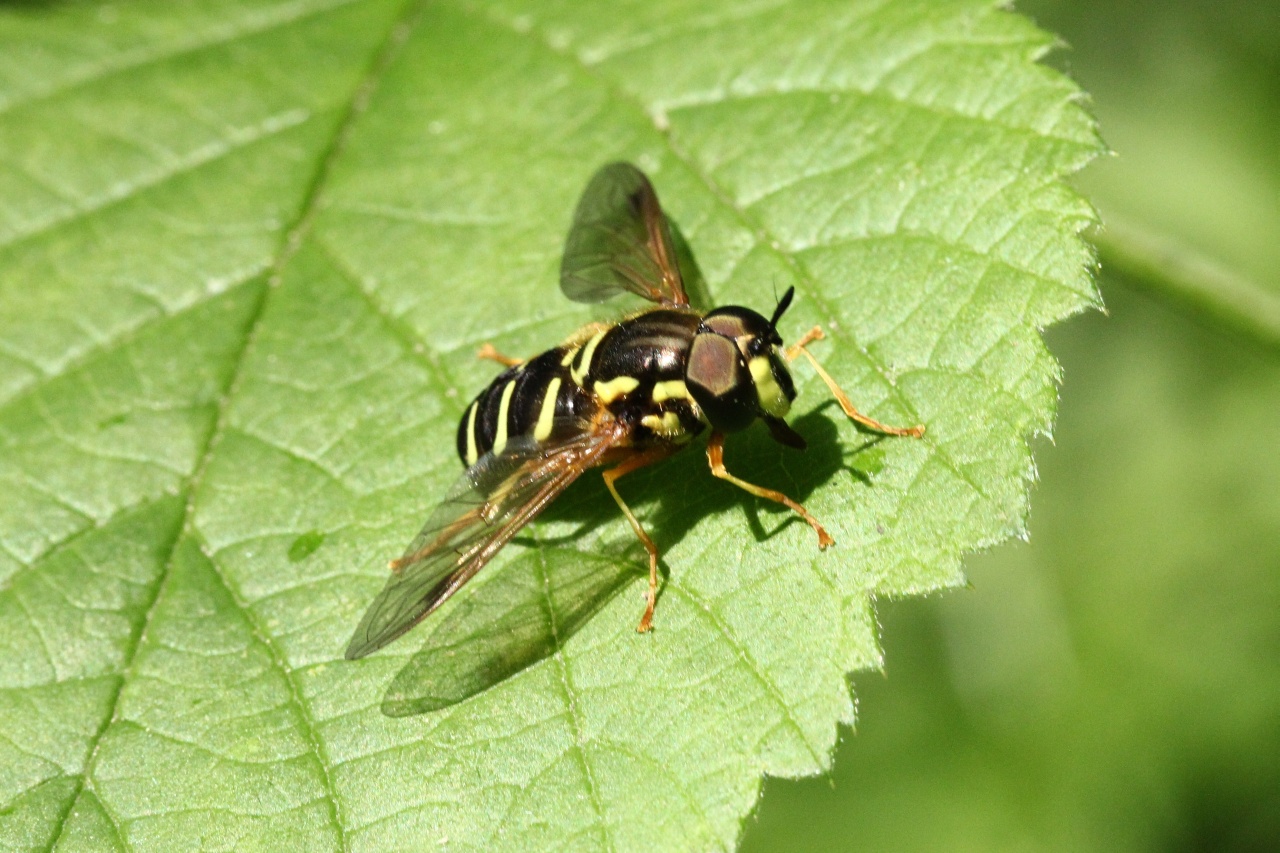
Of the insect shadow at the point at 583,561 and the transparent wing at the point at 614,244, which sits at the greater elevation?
the transparent wing at the point at 614,244

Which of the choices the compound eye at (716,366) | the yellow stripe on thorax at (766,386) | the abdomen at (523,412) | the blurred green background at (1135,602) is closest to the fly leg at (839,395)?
the yellow stripe on thorax at (766,386)

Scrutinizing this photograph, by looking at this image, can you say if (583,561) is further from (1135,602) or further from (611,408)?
(1135,602)

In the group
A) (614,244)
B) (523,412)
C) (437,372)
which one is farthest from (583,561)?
(614,244)

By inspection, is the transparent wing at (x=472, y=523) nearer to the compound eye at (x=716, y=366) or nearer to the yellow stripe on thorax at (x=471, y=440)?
the yellow stripe on thorax at (x=471, y=440)

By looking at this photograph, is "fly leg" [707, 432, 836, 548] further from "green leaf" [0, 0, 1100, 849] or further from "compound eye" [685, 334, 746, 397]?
"compound eye" [685, 334, 746, 397]

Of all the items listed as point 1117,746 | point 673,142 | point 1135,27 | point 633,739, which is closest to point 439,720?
point 633,739
